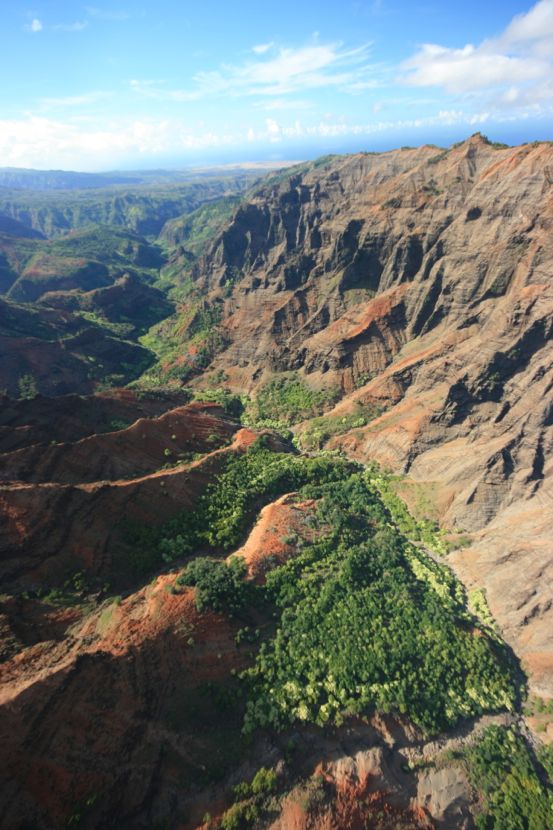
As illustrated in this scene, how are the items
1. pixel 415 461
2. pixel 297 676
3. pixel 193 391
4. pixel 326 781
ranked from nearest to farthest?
pixel 326 781 → pixel 297 676 → pixel 415 461 → pixel 193 391

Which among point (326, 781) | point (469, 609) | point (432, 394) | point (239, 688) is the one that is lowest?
point (469, 609)

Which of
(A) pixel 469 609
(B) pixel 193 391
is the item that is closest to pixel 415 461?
(A) pixel 469 609

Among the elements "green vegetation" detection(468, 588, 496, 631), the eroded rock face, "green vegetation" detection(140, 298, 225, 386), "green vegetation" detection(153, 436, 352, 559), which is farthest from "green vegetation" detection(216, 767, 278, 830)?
"green vegetation" detection(140, 298, 225, 386)

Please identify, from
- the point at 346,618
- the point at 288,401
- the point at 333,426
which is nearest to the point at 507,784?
the point at 346,618

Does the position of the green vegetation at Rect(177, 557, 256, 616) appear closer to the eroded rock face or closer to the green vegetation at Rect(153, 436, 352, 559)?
the green vegetation at Rect(153, 436, 352, 559)

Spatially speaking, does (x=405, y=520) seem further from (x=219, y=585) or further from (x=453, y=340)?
(x=453, y=340)

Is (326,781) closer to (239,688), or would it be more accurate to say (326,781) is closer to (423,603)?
(239,688)
